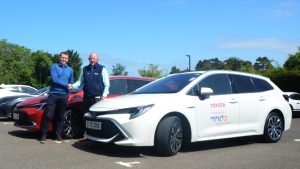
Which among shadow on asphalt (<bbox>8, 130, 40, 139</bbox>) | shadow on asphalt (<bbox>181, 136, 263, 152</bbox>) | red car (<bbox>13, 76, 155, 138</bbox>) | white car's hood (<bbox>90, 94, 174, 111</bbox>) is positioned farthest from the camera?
shadow on asphalt (<bbox>8, 130, 40, 139</bbox>)

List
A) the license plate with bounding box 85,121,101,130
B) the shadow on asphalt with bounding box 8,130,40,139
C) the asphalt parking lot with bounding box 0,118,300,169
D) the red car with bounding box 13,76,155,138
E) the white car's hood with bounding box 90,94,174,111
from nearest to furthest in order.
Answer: the asphalt parking lot with bounding box 0,118,300,169 < the white car's hood with bounding box 90,94,174,111 < the license plate with bounding box 85,121,101,130 < the red car with bounding box 13,76,155,138 < the shadow on asphalt with bounding box 8,130,40,139

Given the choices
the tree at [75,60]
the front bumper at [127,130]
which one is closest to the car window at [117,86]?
the front bumper at [127,130]

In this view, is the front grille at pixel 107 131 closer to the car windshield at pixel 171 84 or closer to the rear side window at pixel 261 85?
the car windshield at pixel 171 84

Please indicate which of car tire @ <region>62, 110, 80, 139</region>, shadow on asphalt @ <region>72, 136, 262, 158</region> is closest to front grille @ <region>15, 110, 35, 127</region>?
car tire @ <region>62, 110, 80, 139</region>

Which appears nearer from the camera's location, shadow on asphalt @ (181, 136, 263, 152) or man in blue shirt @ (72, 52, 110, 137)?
shadow on asphalt @ (181, 136, 263, 152)

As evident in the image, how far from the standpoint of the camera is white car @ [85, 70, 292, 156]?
713 centimetres

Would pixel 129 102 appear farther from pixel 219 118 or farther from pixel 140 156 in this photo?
pixel 219 118

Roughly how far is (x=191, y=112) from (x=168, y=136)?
2.48 feet

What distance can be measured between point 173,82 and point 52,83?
2.54 meters

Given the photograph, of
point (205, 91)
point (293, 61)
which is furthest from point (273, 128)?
point (293, 61)

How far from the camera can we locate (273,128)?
Answer: 9.32 m

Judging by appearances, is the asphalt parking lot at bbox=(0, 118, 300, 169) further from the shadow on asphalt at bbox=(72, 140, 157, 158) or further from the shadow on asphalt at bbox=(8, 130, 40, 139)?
the shadow on asphalt at bbox=(8, 130, 40, 139)

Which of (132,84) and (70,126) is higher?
(132,84)

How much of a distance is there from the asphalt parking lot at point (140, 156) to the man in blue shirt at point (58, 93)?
13.7 inches
